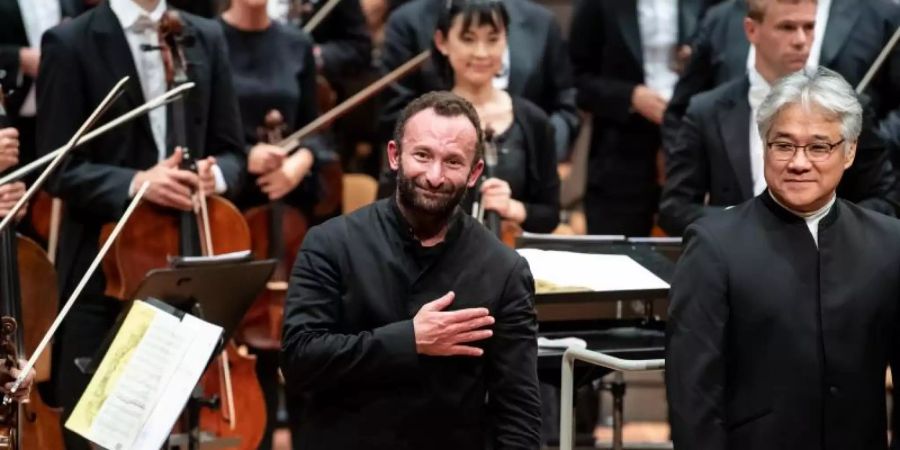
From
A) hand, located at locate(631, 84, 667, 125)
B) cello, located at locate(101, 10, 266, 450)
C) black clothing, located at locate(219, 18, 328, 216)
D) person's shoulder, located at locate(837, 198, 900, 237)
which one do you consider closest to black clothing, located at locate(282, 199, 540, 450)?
person's shoulder, located at locate(837, 198, 900, 237)

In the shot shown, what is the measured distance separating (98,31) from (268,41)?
0.78m

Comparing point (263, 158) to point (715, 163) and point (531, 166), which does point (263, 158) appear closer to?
point (531, 166)

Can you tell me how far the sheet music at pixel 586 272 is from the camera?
375 centimetres

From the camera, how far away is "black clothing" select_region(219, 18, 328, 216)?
482 centimetres

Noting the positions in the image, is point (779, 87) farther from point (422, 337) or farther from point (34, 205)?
point (34, 205)

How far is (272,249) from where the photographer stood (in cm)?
471

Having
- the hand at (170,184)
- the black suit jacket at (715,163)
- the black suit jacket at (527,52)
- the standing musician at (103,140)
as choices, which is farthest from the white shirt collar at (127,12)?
the black suit jacket at (715,163)

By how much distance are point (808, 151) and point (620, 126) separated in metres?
2.19

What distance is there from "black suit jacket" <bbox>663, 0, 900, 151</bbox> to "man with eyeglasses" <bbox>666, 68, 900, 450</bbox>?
153 centimetres

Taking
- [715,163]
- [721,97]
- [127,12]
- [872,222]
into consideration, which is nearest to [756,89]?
[721,97]

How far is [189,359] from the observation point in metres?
3.44

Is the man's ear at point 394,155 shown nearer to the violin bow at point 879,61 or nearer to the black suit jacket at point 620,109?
the violin bow at point 879,61

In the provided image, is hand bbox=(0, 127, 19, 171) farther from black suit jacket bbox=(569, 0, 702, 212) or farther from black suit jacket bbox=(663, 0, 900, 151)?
black suit jacket bbox=(569, 0, 702, 212)

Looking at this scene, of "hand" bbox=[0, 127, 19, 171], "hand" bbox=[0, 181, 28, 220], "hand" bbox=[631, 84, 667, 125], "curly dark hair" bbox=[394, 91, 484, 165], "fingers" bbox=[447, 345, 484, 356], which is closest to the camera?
"fingers" bbox=[447, 345, 484, 356]
